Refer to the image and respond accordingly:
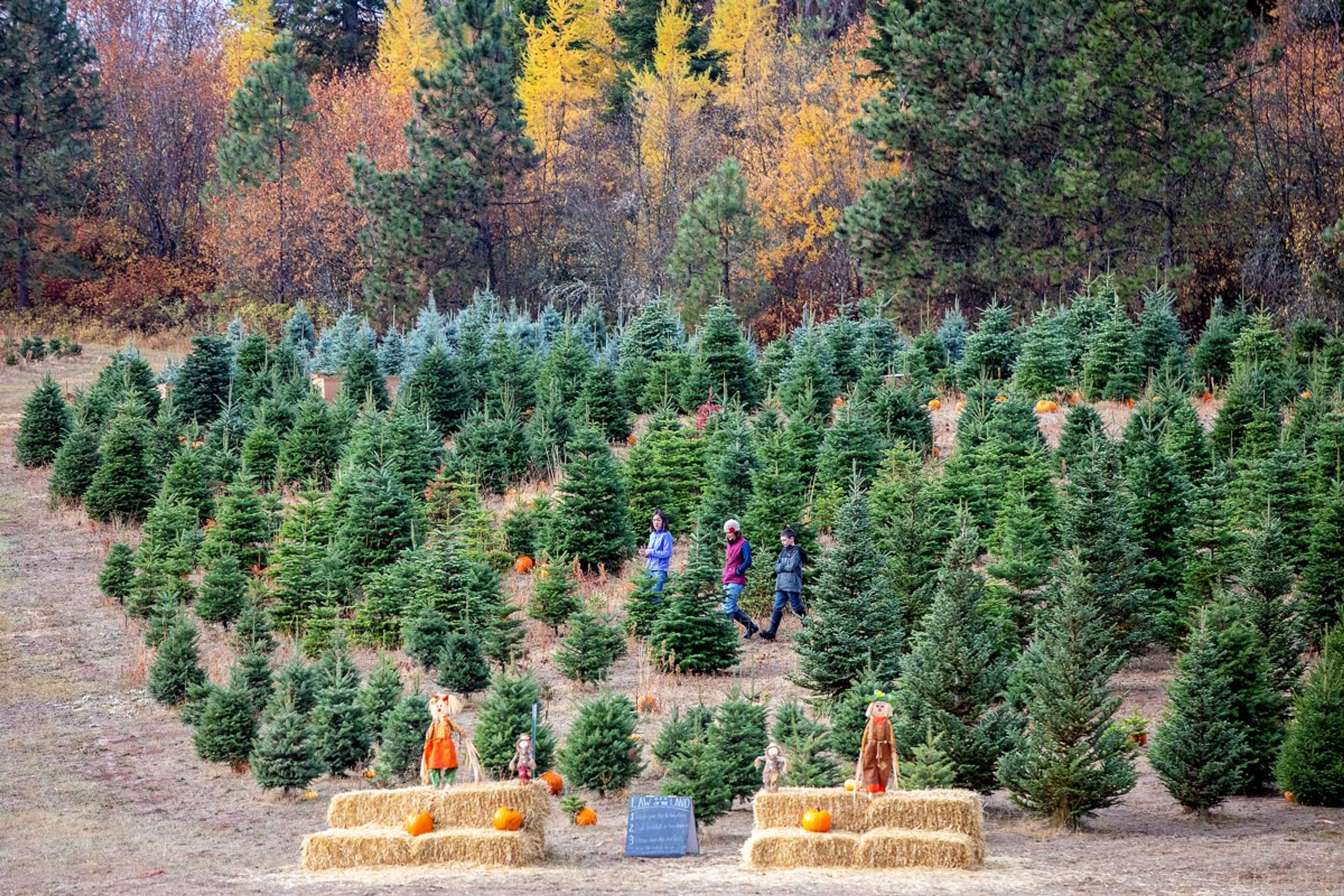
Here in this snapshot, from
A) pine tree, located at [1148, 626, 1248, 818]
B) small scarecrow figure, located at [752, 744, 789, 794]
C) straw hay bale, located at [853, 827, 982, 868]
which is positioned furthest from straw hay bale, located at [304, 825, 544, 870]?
pine tree, located at [1148, 626, 1248, 818]

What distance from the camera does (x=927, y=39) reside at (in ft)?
140

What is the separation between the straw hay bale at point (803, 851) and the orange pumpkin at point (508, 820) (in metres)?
1.85

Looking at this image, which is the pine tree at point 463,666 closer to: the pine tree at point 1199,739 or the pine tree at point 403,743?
the pine tree at point 403,743

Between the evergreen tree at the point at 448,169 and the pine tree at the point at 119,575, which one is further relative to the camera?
the evergreen tree at the point at 448,169

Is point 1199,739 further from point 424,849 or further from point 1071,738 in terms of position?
point 424,849

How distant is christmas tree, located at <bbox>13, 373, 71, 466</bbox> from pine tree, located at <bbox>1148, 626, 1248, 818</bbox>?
82.2 feet

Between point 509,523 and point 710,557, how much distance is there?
5.23 m

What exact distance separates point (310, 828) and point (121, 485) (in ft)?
49.7

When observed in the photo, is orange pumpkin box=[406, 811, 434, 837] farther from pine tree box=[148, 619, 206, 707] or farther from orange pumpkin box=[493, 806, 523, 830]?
pine tree box=[148, 619, 206, 707]

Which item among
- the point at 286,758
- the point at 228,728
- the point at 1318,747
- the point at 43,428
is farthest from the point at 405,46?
the point at 1318,747

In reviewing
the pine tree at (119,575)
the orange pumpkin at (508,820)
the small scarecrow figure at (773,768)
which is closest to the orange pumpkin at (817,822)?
the small scarecrow figure at (773,768)

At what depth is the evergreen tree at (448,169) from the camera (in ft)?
165

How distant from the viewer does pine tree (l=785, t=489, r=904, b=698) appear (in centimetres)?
1886

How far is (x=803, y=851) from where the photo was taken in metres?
14.3
